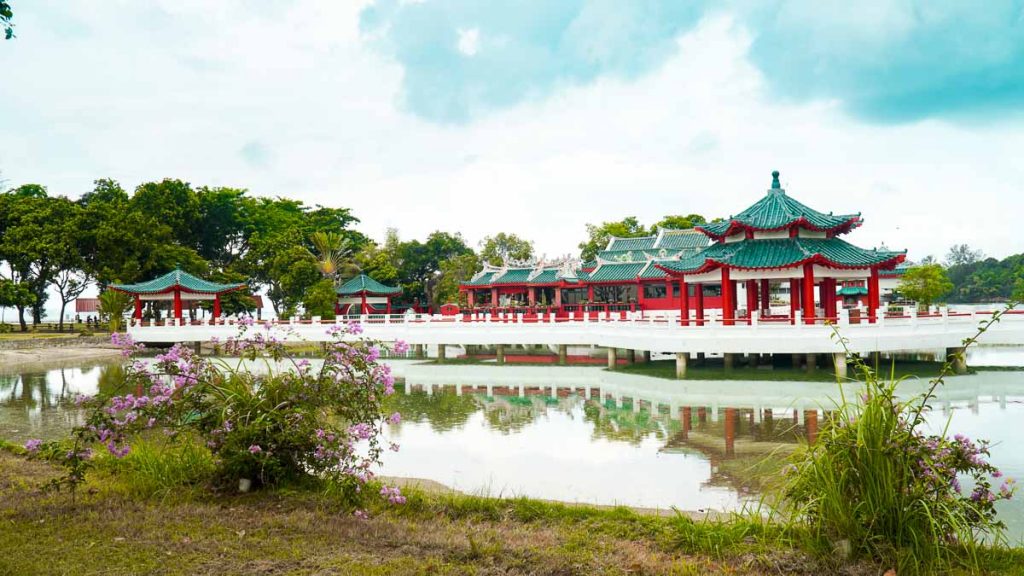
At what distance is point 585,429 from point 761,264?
428 inches

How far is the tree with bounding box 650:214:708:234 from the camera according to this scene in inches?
1926

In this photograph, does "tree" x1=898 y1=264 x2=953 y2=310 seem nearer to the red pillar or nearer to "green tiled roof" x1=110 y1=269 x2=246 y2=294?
the red pillar

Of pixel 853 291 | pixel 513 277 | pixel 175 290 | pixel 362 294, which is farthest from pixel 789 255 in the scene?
pixel 175 290

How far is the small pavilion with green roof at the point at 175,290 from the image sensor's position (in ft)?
115

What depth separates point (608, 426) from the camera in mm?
13961

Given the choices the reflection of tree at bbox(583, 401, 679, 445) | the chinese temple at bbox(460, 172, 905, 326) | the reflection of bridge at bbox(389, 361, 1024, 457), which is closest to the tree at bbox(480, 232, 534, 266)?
the chinese temple at bbox(460, 172, 905, 326)

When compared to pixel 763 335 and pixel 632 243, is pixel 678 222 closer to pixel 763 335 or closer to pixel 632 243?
pixel 632 243

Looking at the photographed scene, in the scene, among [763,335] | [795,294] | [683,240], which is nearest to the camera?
[763,335]

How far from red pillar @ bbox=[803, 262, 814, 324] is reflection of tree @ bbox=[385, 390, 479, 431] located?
1005 cm

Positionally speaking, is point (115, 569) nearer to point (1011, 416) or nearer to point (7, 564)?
point (7, 564)

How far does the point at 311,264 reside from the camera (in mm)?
41656

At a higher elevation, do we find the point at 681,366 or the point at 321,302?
the point at 321,302

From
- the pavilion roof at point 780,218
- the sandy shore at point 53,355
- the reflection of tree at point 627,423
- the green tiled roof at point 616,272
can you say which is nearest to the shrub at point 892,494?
the reflection of tree at point 627,423

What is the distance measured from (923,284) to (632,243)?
52.0 ft
